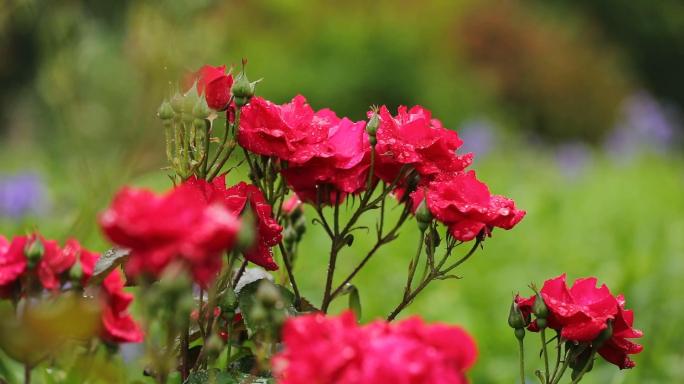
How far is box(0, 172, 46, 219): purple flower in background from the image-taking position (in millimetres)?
3189

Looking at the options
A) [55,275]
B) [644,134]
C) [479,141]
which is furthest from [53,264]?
[644,134]

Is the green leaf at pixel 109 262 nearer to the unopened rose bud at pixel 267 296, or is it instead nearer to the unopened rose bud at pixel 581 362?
the unopened rose bud at pixel 267 296

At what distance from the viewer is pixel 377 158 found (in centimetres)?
97

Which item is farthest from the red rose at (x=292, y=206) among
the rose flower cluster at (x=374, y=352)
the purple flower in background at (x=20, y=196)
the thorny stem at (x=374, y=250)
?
the purple flower in background at (x=20, y=196)

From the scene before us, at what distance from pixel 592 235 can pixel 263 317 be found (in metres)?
2.61

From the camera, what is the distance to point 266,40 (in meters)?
7.15

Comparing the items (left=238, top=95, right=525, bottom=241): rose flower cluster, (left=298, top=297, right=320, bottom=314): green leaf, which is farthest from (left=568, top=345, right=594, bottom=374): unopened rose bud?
(left=298, top=297, right=320, bottom=314): green leaf

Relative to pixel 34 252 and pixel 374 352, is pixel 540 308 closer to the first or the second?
pixel 374 352

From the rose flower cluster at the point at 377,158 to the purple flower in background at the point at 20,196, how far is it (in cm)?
236

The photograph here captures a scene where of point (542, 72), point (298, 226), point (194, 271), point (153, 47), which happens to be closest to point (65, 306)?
point (194, 271)

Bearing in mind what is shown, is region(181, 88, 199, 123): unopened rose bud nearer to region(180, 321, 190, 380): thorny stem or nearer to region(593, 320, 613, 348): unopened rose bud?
region(180, 321, 190, 380): thorny stem

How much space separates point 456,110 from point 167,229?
6.51 meters

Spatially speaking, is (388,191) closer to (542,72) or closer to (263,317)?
(263,317)

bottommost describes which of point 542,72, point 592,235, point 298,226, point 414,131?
point 298,226
